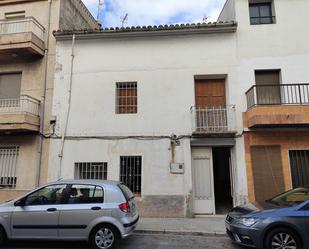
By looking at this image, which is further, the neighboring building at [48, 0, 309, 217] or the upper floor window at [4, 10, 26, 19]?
the upper floor window at [4, 10, 26, 19]

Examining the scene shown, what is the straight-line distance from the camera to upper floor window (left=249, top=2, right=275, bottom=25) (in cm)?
1058

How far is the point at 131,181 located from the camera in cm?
987

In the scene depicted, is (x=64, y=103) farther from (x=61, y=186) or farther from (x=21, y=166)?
(x=61, y=186)

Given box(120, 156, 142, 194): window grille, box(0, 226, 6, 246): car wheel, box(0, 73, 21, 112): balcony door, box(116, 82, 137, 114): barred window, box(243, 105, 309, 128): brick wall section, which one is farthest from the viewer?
box(0, 73, 21, 112): balcony door

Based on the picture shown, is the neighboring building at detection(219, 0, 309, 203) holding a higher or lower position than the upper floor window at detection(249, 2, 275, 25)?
lower

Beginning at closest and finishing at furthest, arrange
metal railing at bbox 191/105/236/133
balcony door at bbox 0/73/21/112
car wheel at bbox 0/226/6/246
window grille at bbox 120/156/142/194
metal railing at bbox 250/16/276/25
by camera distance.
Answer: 1. car wheel at bbox 0/226/6/246
2. metal railing at bbox 191/105/236/133
3. window grille at bbox 120/156/142/194
4. metal railing at bbox 250/16/276/25
5. balcony door at bbox 0/73/21/112

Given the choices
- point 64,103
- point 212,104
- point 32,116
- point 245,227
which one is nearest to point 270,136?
point 212,104

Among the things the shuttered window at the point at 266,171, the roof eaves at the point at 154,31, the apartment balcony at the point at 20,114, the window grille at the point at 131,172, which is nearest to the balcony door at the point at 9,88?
the apartment balcony at the point at 20,114

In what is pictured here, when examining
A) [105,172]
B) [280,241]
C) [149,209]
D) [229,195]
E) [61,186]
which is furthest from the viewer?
[229,195]

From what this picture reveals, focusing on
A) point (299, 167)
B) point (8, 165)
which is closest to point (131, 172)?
point (8, 165)

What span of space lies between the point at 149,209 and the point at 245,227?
4.37 metres

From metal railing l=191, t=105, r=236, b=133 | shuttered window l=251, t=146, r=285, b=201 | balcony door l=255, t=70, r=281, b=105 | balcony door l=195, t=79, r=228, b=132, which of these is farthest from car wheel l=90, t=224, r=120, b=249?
balcony door l=255, t=70, r=281, b=105

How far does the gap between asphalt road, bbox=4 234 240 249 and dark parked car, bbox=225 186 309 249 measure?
2.71 ft

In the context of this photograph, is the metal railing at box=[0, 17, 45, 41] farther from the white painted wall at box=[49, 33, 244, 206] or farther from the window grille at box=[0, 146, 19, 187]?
the window grille at box=[0, 146, 19, 187]
